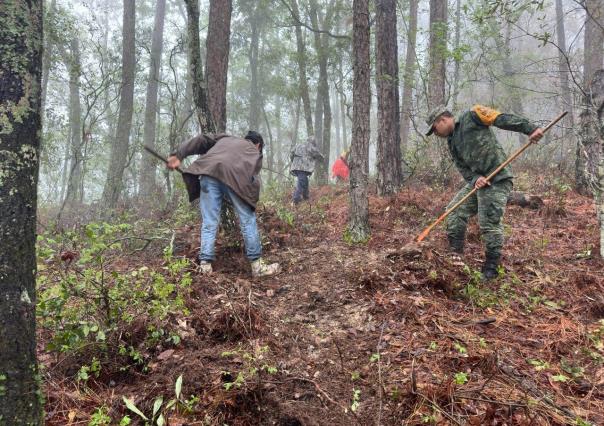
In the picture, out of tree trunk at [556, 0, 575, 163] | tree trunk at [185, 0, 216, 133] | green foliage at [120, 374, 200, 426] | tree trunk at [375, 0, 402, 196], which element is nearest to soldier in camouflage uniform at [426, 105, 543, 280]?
tree trunk at [556, 0, 575, 163]

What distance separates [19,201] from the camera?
1936mm

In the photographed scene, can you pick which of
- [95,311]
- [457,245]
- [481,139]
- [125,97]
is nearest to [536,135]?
[481,139]

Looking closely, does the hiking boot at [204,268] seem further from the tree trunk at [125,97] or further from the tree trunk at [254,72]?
the tree trunk at [254,72]

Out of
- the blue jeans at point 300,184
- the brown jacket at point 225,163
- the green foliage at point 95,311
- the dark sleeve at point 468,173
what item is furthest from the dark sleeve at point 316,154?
the green foliage at point 95,311

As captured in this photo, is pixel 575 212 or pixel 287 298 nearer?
pixel 287 298

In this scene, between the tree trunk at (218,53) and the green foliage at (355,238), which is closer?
the green foliage at (355,238)

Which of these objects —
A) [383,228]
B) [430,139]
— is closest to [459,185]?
[430,139]

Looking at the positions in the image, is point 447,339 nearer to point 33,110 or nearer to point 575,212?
point 33,110

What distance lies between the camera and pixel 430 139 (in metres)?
9.77

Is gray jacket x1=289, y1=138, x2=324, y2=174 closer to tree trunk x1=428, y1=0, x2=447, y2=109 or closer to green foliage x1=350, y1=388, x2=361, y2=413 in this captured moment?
tree trunk x1=428, y1=0, x2=447, y2=109

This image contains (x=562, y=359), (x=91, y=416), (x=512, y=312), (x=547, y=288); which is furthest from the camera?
(x=547, y=288)

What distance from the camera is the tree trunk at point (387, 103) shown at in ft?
28.0

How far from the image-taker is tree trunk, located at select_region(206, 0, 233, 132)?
735 centimetres

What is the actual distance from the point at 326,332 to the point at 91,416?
1934 millimetres
